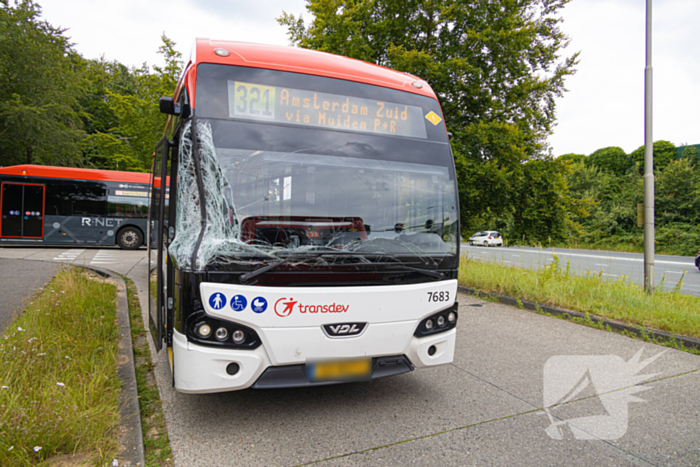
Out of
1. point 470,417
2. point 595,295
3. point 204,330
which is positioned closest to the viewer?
point 204,330

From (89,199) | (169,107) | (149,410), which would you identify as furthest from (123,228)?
(169,107)

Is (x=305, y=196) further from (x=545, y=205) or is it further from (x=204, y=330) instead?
(x=545, y=205)

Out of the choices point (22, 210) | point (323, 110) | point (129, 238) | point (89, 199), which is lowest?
point (129, 238)

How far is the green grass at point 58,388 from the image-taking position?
8.52 ft

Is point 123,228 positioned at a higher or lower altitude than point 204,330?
higher

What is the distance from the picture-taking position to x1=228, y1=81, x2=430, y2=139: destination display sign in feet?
11.3

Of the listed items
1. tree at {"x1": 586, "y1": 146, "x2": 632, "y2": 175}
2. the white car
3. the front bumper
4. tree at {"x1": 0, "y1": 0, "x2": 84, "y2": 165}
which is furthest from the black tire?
tree at {"x1": 586, "y1": 146, "x2": 632, "y2": 175}

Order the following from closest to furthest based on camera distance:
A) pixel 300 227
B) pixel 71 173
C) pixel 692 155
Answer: pixel 300 227, pixel 71 173, pixel 692 155

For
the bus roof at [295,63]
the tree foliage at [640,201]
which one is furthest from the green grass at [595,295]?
the tree foliage at [640,201]

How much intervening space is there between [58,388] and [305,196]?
7.48 ft

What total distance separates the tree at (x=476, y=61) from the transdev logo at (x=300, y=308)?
9.77 m

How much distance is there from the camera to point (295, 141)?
347cm

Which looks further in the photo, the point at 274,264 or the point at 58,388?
the point at 58,388

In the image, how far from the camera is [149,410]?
3.59 m
